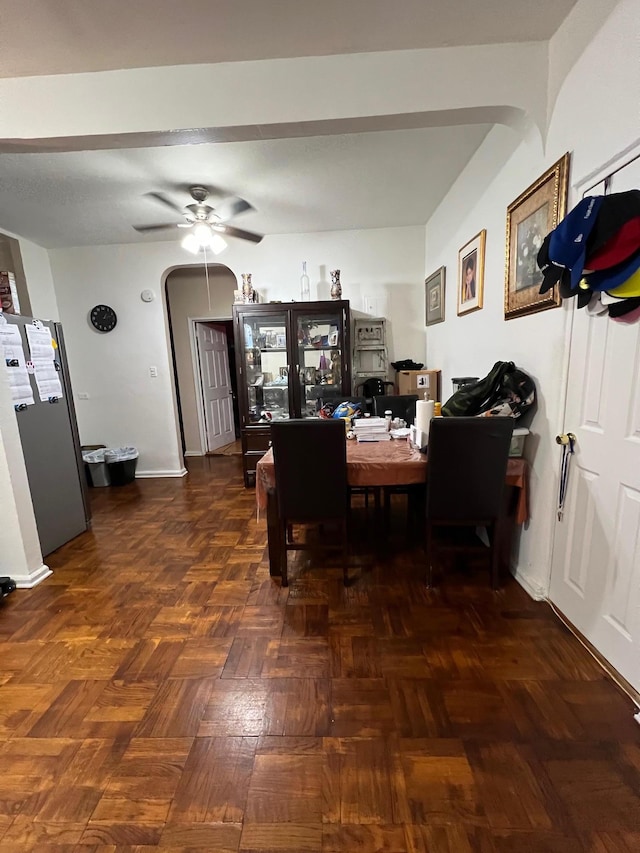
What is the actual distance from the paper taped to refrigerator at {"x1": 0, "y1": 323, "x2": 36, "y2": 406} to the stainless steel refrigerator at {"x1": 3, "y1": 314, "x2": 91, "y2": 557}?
41mm

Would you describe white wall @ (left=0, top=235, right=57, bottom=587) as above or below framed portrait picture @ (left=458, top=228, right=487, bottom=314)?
below

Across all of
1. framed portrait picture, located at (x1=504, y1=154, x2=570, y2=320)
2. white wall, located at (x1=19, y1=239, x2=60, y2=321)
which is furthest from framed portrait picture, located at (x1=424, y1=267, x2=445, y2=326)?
white wall, located at (x1=19, y1=239, x2=60, y2=321)

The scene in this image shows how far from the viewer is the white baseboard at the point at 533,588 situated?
5.82 ft

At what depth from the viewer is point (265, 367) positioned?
3729 mm

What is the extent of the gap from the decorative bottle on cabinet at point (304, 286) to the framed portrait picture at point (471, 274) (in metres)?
1.59

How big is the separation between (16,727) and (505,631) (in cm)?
198

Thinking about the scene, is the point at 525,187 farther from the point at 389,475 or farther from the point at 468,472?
the point at 389,475

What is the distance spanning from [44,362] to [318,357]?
2.29m

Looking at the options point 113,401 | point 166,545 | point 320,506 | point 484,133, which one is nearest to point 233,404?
point 113,401

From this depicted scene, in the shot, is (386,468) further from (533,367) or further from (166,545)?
(166,545)

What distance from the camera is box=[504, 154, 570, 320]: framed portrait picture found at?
1546 millimetres

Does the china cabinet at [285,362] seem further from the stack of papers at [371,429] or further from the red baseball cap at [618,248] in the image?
the red baseball cap at [618,248]

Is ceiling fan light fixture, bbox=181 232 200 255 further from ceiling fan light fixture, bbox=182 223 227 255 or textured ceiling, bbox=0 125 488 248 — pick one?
textured ceiling, bbox=0 125 488 248

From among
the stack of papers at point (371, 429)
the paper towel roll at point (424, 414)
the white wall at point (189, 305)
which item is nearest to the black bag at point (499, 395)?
the paper towel roll at point (424, 414)
